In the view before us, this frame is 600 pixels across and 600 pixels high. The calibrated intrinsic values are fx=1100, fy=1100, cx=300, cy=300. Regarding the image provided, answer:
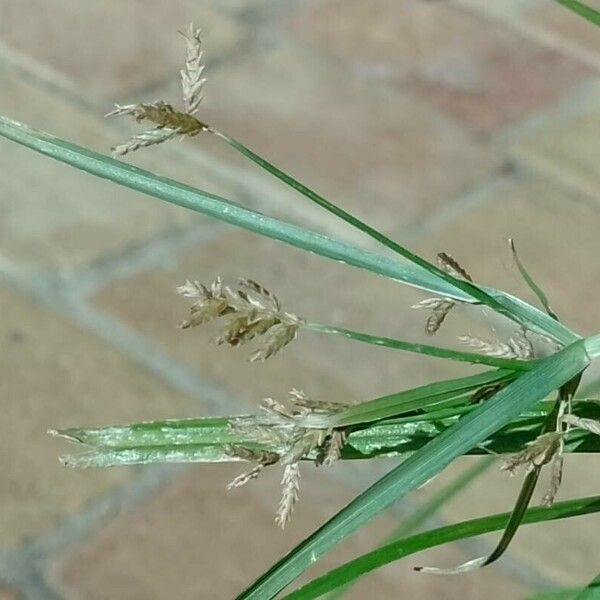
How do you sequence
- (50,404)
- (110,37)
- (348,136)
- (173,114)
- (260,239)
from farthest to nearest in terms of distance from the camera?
(110,37), (348,136), (260,239), (50,404), (173,114)

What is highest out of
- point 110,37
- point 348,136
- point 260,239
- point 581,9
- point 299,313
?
point 110,37

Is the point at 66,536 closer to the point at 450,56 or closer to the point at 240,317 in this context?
the point at 240,317

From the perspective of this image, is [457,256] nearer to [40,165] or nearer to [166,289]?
[166,289]

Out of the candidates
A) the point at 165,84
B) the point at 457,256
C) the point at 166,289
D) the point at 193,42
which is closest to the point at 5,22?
the point at 165,84

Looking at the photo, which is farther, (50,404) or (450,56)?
(450,56)

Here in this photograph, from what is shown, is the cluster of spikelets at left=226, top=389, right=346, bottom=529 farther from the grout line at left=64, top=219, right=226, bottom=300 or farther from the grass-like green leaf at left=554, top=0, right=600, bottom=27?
the grout line at left=64, top=219, right=226, bottom=300

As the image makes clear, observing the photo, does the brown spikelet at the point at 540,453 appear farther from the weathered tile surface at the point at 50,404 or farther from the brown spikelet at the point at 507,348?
the weathered tile surface at the point at 50,404

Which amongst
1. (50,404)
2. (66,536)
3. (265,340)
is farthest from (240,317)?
(50,404)

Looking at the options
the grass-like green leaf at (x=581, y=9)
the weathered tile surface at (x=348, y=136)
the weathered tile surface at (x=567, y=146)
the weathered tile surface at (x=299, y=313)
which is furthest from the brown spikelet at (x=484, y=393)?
the weathered tile surface at (x=567, y=146)
